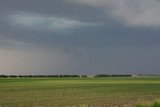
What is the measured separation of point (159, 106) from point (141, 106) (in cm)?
161

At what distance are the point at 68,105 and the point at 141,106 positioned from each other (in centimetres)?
943

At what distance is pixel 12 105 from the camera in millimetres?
36125

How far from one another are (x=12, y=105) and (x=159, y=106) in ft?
43.6

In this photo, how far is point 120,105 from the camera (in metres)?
35.7

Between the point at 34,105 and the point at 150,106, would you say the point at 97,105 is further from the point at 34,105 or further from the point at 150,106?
the point at 150,106

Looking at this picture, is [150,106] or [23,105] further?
[23,105]

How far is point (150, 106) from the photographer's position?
1125 inches

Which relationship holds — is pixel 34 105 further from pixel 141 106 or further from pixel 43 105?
pixel 141 106

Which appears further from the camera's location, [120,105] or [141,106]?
[120,105]

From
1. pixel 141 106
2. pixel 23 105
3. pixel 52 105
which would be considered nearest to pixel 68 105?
pixel 52 105

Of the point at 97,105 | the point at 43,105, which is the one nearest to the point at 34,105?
the point at 43,105

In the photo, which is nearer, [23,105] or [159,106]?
[159,106]

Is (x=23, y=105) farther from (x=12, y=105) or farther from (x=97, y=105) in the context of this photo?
(x=97, y=105)

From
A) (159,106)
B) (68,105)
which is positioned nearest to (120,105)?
(68,105)
